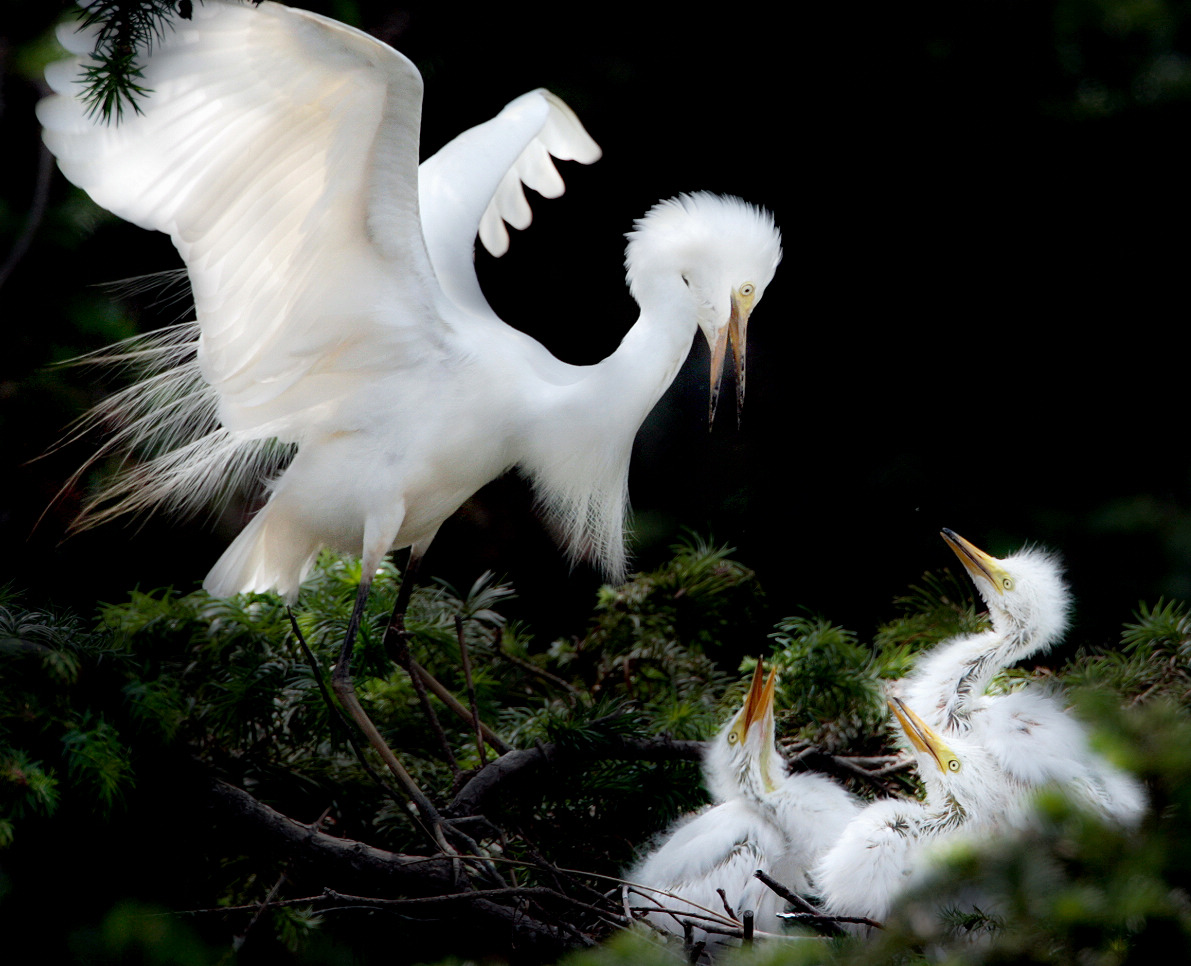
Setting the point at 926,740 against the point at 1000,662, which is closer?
the point at 926,740

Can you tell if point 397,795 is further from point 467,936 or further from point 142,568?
point 142,568

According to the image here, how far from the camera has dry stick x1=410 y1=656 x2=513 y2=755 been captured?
2020 mm

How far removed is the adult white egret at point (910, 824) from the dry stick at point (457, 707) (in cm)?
65

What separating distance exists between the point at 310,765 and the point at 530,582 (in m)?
1.29

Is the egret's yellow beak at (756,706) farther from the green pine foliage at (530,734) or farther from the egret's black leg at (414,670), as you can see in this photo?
the egret's black leg at (414,670)

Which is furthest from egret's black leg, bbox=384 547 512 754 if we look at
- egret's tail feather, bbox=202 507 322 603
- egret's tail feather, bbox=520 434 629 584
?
egret's tail feather, bbox=520 434 629 584

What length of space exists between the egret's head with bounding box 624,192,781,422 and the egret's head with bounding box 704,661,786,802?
506 mm

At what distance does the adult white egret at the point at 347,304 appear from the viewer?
5.29 feet

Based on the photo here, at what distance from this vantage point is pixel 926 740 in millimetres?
1599

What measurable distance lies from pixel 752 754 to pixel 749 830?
4.5 inches

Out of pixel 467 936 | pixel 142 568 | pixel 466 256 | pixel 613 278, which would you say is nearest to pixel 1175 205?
pixel 613 278

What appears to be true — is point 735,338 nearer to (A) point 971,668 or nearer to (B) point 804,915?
(A) point 971,668

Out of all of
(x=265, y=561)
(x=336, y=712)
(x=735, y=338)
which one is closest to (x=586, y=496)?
(x=735, y=338)

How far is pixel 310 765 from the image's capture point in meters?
1.93
